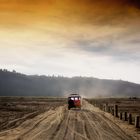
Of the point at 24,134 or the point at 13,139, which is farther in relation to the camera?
the point at 24,134

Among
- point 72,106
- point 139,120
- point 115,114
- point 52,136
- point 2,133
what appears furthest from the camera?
point 72,106

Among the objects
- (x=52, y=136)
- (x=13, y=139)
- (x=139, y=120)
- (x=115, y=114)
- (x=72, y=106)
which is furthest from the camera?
(x=72, y=106)

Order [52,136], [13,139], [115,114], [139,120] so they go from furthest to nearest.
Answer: [115,114], [139,120], [52,136], [13,139]

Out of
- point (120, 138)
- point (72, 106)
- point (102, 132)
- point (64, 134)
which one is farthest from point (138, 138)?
point (72, 106)

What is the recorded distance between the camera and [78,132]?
20031 mm

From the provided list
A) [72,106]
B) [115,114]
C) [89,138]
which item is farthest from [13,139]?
[72,106]

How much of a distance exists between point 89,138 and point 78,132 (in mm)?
2413

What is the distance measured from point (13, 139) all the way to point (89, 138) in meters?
4.24

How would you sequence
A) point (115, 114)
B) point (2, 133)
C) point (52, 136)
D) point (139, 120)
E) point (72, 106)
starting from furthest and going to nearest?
point (72, 106)
point (115, 114)
point (139, 120)
point (2, 133)
point (52, 136)

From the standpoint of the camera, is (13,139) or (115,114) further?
(115,114)

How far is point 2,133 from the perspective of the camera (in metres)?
19.7

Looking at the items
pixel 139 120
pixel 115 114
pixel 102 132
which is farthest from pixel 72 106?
pixel 102 132

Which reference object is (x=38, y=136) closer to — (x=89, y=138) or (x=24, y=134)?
(x=24, y=134)

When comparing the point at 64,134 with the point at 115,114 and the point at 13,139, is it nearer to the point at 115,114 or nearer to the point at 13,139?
the point at 13,139
